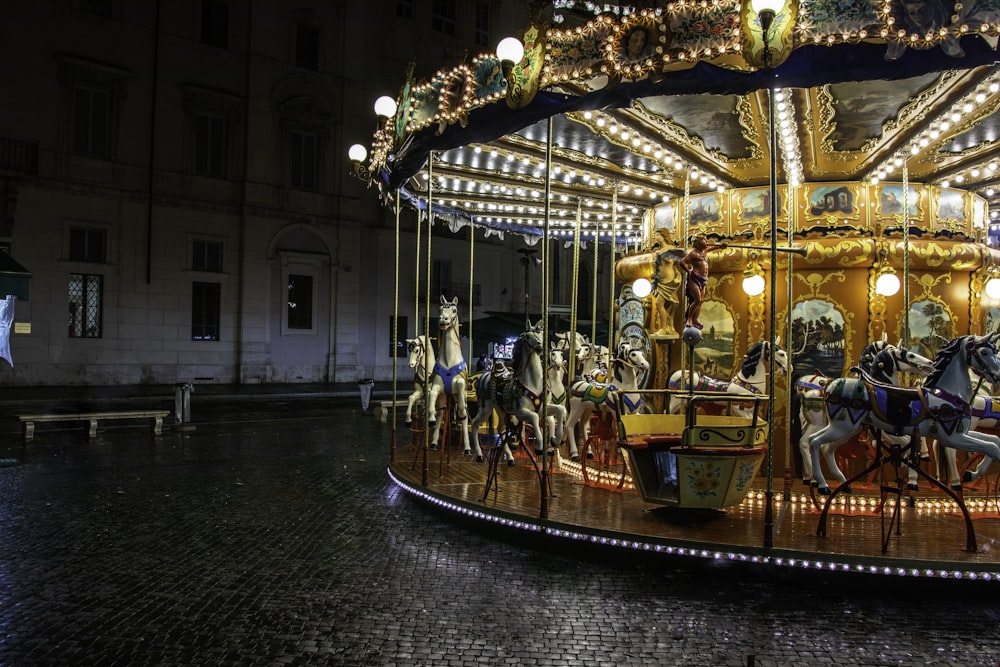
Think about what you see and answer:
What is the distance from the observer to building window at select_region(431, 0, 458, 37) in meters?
35.8

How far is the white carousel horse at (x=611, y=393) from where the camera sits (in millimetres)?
10484

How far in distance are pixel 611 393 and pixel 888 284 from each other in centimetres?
401

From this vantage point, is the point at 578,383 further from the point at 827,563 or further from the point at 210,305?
the point at 210,305

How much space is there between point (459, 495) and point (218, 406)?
15.9 metres

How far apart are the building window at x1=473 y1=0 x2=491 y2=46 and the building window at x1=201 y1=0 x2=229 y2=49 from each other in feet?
39.4

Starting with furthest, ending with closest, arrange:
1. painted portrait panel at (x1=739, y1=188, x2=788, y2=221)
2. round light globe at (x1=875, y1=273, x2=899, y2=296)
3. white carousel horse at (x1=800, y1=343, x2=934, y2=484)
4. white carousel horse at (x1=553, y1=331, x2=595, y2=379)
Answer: white carousel horse at (x1=553, y1=331, x2=595, y2=379), painted portrait panel at (x1=739, y1=188, x2=788, y2=221), round light globe at (x1=875, y1=273, x2=899, y2=296), white carousel horse at (x1=800, y1=343, x2=934, y2=484)

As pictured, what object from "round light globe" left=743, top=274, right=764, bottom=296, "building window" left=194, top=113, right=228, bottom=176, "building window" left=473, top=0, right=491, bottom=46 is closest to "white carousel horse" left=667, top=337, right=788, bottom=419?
"round light globe" left=743, top=274, right=764, bottom=296

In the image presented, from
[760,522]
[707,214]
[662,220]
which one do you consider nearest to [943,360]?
[760,522]

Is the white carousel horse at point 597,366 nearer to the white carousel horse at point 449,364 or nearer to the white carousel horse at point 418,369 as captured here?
the white carousel horse at point 449,364

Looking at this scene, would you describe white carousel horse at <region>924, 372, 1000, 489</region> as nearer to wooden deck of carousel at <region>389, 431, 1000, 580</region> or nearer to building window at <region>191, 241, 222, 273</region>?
wooden deck of carousel at <region>389, 431, 1000, 580</region>

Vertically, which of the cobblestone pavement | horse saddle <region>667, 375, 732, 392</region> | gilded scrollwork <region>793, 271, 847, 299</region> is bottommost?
the cobblestone pavement

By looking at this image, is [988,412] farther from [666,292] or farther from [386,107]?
[386,107]

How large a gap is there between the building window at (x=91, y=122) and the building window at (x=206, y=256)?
4.43m

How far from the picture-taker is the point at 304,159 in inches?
1253
